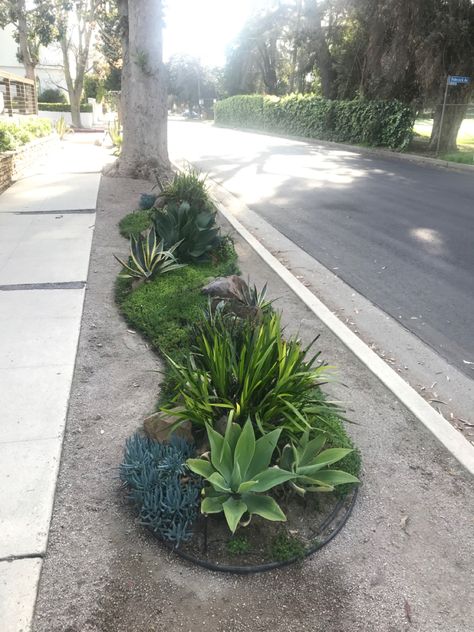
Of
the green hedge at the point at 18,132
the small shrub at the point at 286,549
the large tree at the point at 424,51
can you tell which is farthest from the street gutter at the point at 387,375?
the large tree at the point at 424,51

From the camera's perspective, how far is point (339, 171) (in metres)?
17.2

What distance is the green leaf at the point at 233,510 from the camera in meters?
2.46

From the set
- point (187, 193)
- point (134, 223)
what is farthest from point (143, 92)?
point (187, 193)

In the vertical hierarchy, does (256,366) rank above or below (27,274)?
above

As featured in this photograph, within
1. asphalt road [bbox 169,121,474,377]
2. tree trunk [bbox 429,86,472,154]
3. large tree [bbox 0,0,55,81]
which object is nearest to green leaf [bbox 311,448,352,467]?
asphalt road [bbox 169,121,474,377]

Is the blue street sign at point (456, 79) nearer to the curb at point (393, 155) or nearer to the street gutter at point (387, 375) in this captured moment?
the curb at point (393, 155)

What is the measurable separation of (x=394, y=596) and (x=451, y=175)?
1682 cm

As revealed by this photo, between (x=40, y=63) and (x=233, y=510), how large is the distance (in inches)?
2275

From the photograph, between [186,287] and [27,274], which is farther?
[27,274]

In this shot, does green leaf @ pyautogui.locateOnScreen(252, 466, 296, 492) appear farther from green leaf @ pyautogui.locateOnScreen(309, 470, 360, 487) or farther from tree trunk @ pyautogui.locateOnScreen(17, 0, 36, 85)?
tree trunk @ pyautogui.locateOnScreen(17, 0, 36, 85)

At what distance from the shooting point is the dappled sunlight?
8.09 meters

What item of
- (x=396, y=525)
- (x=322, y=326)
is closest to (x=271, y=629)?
(x=396, y=525)

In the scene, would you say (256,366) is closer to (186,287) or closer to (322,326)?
(322,326)

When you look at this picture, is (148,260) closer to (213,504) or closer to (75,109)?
(213,504)
